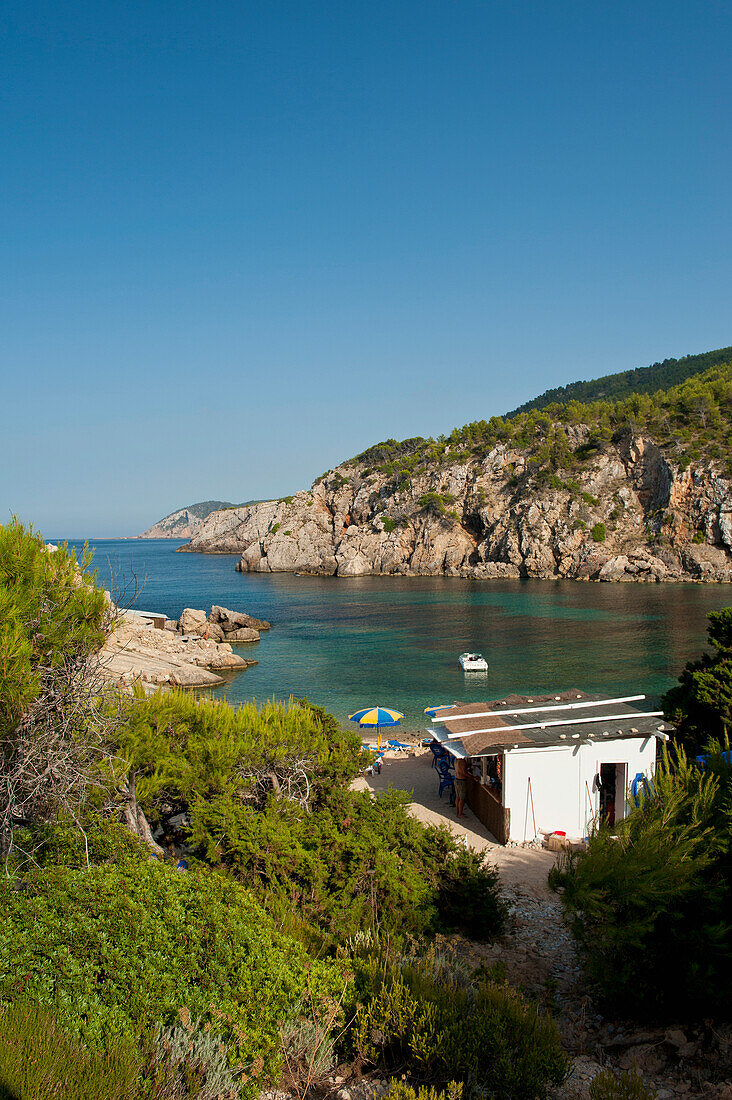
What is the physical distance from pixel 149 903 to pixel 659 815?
5326mm

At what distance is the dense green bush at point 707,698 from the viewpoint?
14.2 meters

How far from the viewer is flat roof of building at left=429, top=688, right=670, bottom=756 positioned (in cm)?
1259

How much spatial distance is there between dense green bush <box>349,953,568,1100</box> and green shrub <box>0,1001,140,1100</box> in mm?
2024

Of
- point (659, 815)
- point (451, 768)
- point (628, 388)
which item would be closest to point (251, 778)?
point (659, 815)

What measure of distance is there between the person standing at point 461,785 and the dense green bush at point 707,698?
16.7 ft

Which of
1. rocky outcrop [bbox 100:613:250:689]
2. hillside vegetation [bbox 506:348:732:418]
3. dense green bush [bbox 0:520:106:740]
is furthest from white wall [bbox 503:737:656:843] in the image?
hillside vegetation [bbox 506:348:732:418]

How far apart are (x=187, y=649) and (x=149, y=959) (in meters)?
35.2

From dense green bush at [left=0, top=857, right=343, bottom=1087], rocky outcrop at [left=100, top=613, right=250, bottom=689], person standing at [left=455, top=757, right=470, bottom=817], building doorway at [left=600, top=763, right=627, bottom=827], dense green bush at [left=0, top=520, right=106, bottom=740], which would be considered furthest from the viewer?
rocky outcrop at [left=100, top=613, right=250, bottom=689]

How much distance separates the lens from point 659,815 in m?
6.73

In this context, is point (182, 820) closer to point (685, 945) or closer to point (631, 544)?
point (685, 945)

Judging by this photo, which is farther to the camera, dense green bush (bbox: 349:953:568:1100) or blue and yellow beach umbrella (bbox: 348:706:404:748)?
blue and yellow beach umbrella (bbox: 348:706:404:748)

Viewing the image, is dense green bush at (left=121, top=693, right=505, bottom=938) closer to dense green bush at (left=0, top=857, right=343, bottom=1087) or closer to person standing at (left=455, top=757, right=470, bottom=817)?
dense green bush at (left=0, top=857, right=343, bottom=1087)

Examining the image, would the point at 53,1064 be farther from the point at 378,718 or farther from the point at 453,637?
the point at 453,637

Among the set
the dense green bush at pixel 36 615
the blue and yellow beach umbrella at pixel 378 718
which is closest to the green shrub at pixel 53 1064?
the dense green bush at pixel 36 615
